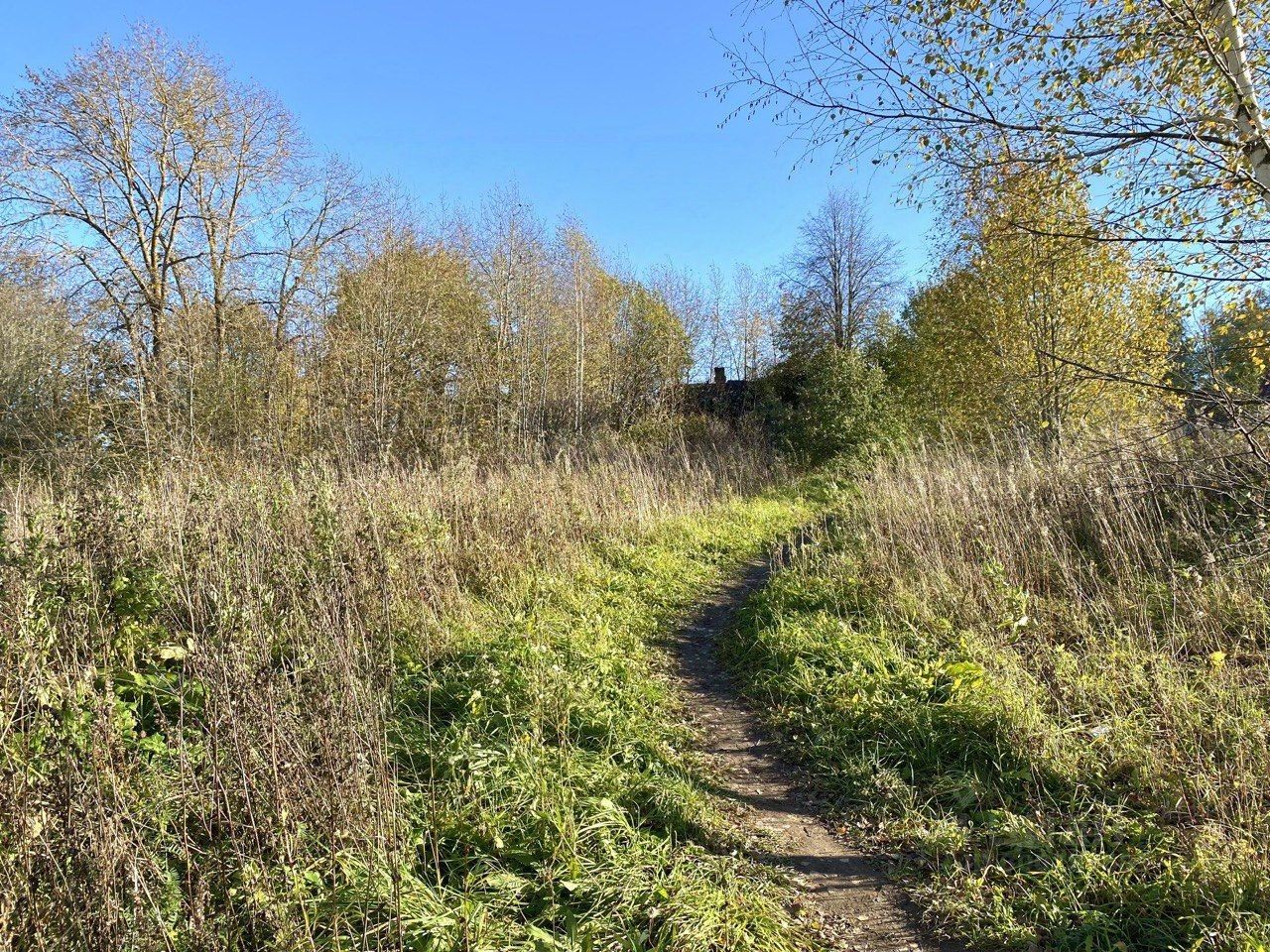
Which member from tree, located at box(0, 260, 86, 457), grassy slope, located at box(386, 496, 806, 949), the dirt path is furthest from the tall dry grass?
tree, located at box(0, 260, 86, 457)

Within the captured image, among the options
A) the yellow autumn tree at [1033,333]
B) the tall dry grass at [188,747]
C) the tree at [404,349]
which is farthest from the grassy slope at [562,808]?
the tree at [404,349]

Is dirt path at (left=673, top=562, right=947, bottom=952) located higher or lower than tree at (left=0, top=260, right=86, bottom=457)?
lower

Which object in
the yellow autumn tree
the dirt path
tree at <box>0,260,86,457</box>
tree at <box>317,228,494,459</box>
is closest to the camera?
the dirt path

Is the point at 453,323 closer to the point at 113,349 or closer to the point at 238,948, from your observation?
the point at 113,349

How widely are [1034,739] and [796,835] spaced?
5.02ft

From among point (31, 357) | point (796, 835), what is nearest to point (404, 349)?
point (31, 357)

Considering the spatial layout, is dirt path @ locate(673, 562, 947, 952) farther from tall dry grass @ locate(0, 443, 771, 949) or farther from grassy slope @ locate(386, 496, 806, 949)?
tall dry grass @ locate(0, 443, 771, 949)

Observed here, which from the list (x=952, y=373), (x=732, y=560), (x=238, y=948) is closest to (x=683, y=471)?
(x=732, y=560)

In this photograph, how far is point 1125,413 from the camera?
32.9 ft

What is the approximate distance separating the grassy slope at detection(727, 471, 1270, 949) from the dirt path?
0.19m

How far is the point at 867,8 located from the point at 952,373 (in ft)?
40.8

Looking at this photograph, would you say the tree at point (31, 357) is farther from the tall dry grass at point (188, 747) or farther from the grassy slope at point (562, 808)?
the grassy slope at point (562, 808)

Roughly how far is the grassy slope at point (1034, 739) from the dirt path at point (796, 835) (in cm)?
19

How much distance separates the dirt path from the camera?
2719mm
